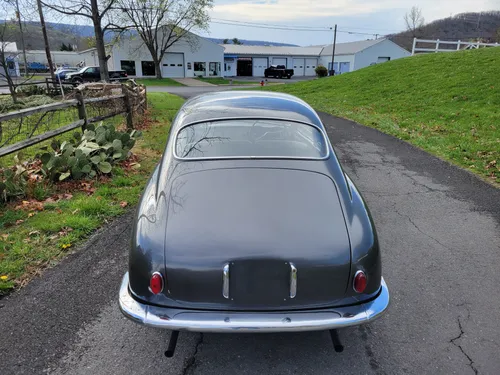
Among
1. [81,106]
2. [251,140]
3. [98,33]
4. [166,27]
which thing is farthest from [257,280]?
[166,27]

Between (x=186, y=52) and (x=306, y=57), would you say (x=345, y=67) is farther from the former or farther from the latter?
(x=186, y=52)

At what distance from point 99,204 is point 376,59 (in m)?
58.4

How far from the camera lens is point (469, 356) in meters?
2.58

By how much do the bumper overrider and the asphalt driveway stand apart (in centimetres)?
43

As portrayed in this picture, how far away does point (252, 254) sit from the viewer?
2.26m

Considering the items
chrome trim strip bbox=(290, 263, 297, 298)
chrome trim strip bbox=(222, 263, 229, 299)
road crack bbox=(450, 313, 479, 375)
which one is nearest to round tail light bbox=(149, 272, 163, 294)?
chrome trim strip bbox=(222, 263, 229, 299)

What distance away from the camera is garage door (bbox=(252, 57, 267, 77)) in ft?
188

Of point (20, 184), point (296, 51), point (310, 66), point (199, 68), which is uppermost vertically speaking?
point (296, 51)

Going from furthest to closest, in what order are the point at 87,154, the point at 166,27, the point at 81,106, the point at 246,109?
the point at 166,27, the point at 81,106, the point at 87,154, the point at 246,109

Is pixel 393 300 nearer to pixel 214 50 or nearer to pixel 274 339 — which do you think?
pixel 274 339

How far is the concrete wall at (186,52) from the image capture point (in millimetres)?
A: 45219

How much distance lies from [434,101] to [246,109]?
Result: 12.7m

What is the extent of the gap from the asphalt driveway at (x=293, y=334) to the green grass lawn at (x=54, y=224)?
20cm

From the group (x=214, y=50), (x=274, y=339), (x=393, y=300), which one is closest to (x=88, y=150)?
(x=274, y=339)
